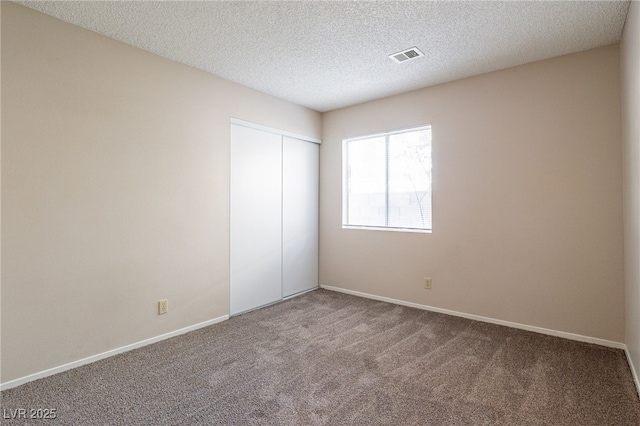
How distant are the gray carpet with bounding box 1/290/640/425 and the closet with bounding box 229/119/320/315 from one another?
2.61 feet

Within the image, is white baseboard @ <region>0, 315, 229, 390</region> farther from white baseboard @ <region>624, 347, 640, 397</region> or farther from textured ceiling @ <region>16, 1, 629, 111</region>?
white baseboard @ <region>624, 347, 640, 397</region>

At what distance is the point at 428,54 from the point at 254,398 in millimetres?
3153

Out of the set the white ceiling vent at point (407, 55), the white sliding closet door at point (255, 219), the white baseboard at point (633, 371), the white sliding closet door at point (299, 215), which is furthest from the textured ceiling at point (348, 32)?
the white baseboard at point (633, 371)

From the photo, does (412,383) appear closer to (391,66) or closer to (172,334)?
(172,334)

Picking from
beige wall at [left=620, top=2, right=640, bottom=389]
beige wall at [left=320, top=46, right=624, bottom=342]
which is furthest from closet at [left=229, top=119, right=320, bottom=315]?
beige wall at [left=620, top=2, right=640, bottom=389]

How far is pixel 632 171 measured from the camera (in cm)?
225

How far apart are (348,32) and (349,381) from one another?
267cm

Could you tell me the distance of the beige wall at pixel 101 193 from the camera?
2.21 metres

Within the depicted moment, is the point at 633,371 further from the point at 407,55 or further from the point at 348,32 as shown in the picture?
the point at 348,32

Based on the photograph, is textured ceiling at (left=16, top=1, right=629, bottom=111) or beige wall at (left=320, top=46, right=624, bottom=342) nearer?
textured ceiling at (left=16, top=1, right=629, bottom=111)

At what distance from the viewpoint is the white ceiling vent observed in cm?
287

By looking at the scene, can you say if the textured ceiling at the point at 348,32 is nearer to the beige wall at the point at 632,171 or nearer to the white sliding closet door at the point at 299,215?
the beige wall at the point at 632,171

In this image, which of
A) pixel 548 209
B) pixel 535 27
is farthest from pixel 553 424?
pixel 535 27

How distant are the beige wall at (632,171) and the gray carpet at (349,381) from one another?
0.43m
